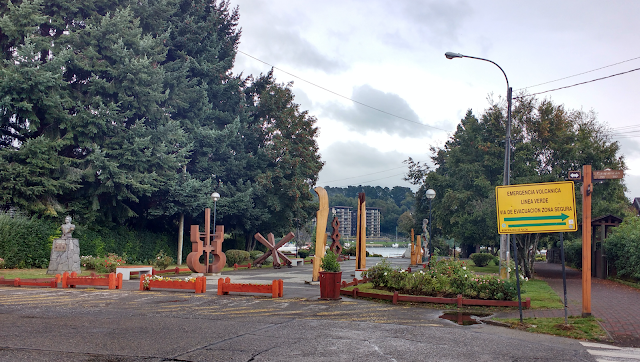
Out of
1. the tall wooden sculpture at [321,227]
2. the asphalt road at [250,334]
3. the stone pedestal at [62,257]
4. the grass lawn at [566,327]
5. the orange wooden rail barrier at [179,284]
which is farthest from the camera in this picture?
the stone pedestal at [62,257]

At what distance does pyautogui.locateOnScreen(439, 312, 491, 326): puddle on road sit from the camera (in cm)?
1108

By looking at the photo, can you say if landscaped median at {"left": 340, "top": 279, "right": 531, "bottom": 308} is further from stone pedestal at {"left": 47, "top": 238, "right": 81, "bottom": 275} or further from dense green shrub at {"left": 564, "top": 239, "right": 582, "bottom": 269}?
dense green shrub at {"left": 564, "top": 239, "right": 582, "bottom": 269}

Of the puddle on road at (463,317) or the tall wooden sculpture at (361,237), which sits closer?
the puddle on road at (463,317)

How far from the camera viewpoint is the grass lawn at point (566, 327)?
31.2 ft

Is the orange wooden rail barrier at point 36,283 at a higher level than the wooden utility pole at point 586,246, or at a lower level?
lower

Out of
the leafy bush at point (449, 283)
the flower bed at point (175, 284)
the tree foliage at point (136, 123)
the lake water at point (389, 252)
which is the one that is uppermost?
the tree foliage at point (136, 123)

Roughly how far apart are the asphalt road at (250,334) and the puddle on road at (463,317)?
1.15 feet

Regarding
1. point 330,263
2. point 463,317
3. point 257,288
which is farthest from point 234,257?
point 463,317

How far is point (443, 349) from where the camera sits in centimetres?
789

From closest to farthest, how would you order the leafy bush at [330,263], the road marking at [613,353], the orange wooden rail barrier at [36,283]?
the road marking at [613,353], the leafy bush at [330,263], the orange wooden rail barrier at [36,283]

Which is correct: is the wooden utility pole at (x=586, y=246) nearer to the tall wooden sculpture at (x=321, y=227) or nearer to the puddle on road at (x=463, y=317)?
the puddle on road at (x=463, y=317)

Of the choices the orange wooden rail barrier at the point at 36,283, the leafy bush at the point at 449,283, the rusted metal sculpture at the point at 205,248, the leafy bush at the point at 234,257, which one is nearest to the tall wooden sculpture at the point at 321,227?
the leafy bush at the point at 449,283

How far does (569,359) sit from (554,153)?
22827 millimetres

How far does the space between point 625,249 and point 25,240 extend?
30.4 meters
